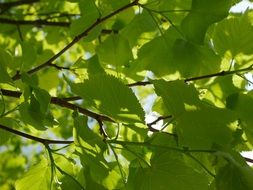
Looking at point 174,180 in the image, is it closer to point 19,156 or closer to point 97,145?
point 97,145

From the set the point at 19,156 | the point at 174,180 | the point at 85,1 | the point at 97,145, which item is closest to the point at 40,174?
the point at 97,145

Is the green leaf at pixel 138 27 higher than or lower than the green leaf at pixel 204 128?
higher

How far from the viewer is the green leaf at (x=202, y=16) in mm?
1043

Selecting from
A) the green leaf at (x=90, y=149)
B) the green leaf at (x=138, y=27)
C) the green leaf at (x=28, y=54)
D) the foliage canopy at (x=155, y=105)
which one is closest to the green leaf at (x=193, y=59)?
the foliage canopy at (x=155, y=105)

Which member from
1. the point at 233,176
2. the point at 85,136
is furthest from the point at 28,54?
the point at 233,176

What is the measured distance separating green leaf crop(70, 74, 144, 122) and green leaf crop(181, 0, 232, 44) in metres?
0.25

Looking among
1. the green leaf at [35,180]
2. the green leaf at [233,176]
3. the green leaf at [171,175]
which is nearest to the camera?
the green leaf at [233,176]

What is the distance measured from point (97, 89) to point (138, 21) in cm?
56

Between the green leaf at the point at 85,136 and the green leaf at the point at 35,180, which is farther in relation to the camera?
the green leaf at the point at 35,180

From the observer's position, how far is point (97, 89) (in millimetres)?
920

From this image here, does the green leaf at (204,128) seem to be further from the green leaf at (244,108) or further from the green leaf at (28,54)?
the green leaf at (28,54)

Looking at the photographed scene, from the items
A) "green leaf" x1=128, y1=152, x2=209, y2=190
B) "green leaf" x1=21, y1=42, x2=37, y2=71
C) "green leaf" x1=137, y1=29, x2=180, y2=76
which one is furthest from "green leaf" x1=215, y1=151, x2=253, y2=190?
"green leaf" x1=21, y1=42, x2=37, y2=71

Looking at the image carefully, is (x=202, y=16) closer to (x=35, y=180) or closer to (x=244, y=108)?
(x=244, y=108)

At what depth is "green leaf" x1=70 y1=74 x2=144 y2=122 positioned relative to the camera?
92 centimetres
